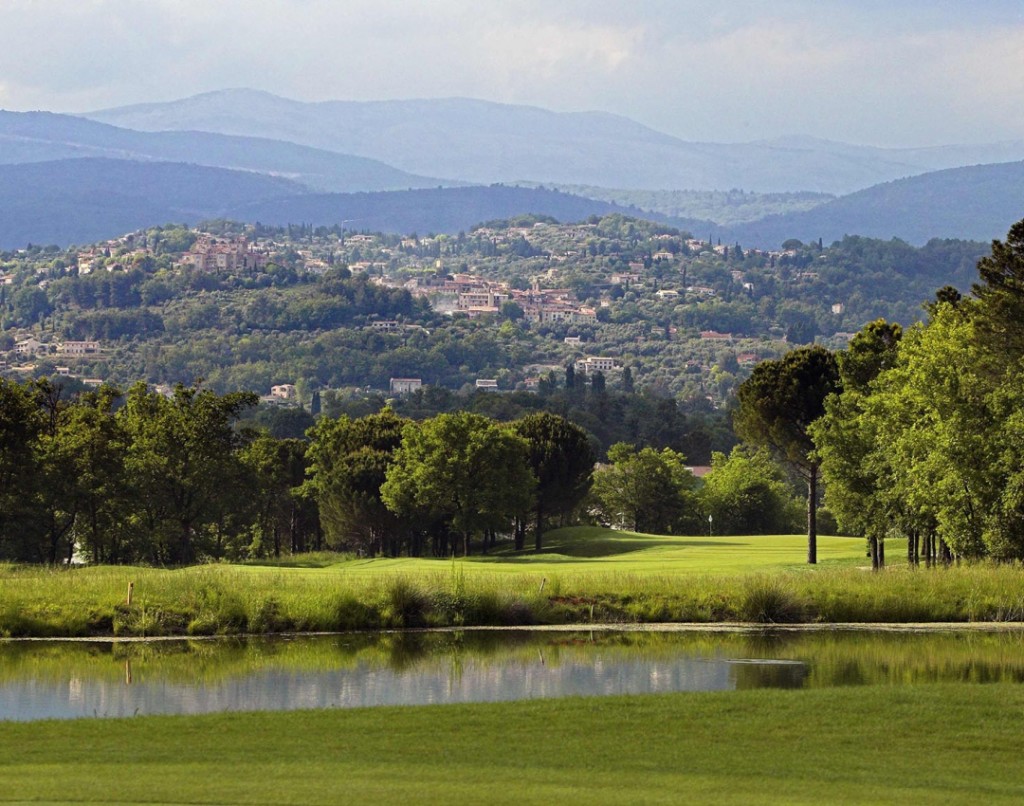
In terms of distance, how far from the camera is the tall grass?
1419 inches

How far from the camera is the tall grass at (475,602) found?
118 ft

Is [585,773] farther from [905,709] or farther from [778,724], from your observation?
[905,709]

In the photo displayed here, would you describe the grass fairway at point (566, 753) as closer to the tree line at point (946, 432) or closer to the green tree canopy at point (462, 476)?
the tree line at point (946, 432)

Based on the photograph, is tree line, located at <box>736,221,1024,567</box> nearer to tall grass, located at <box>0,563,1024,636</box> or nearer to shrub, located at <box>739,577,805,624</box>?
tall grass, located at <box>0,563,1024,636</box>

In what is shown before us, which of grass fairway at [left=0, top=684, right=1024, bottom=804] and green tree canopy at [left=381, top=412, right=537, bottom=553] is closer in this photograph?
grass fairway at [left=0, top=684, right=1024, bottom=804]

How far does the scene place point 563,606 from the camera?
1496 inches

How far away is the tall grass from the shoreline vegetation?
31 millimetres

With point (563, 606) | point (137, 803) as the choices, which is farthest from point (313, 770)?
point (563, 606)

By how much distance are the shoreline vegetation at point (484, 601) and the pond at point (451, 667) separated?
4.23ft

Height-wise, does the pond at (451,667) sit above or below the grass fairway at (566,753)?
below

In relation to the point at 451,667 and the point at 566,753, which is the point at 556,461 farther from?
the point at 566,753

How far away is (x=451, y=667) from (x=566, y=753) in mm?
10230

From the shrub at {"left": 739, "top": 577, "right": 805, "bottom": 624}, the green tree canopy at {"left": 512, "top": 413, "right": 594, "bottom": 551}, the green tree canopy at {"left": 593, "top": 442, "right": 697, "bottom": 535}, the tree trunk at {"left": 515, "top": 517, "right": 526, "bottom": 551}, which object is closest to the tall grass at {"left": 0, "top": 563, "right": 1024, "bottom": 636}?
the shrub at {"left": 739, "top": 577, "right": 805, "bottom": 624}

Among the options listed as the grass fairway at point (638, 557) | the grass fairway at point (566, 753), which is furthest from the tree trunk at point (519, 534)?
the grass fairway at point (566, 753)
